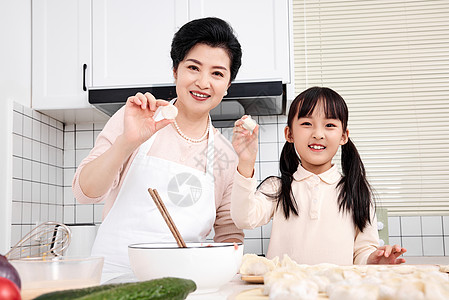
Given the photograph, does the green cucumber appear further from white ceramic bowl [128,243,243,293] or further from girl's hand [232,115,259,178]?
girl's hand [232,115,259,178]

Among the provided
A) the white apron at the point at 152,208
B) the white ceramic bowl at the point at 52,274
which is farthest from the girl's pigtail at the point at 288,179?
the white ceramic bowl at the point at 52,274

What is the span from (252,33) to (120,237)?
4.05 ft

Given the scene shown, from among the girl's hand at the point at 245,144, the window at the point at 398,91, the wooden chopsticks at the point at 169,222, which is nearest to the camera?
the wooden chopsticks at the point at 169,222

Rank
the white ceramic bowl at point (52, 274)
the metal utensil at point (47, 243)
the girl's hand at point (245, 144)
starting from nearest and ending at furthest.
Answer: the white ceramic bowl at point (52, 274)
the girl's hand at point (245, 144)
the metal utensil at point (47, 243)

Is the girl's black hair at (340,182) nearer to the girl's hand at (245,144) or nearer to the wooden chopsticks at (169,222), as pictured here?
the girl's hand at (245,144)

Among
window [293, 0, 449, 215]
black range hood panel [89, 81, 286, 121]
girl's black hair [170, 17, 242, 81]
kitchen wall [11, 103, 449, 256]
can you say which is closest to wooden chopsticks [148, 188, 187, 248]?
girl's black hair [170, 17, 242, 81]

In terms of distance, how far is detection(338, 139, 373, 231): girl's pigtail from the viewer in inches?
54.4

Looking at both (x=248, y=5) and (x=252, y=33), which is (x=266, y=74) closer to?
→ (x=252, y=33)

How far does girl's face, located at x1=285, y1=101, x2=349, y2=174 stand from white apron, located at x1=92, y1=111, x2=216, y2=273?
314 millimetres

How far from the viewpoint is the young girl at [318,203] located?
4.41 feet

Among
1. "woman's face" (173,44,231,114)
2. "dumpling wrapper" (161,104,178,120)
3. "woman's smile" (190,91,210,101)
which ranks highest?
"woman's face" (173,44,231,114)

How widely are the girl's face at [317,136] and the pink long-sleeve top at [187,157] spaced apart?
27 centimetres

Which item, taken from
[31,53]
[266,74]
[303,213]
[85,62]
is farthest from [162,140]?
[31,53]

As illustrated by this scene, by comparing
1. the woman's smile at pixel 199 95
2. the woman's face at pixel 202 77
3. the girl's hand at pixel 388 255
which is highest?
the woman's face at pixel 202 77
